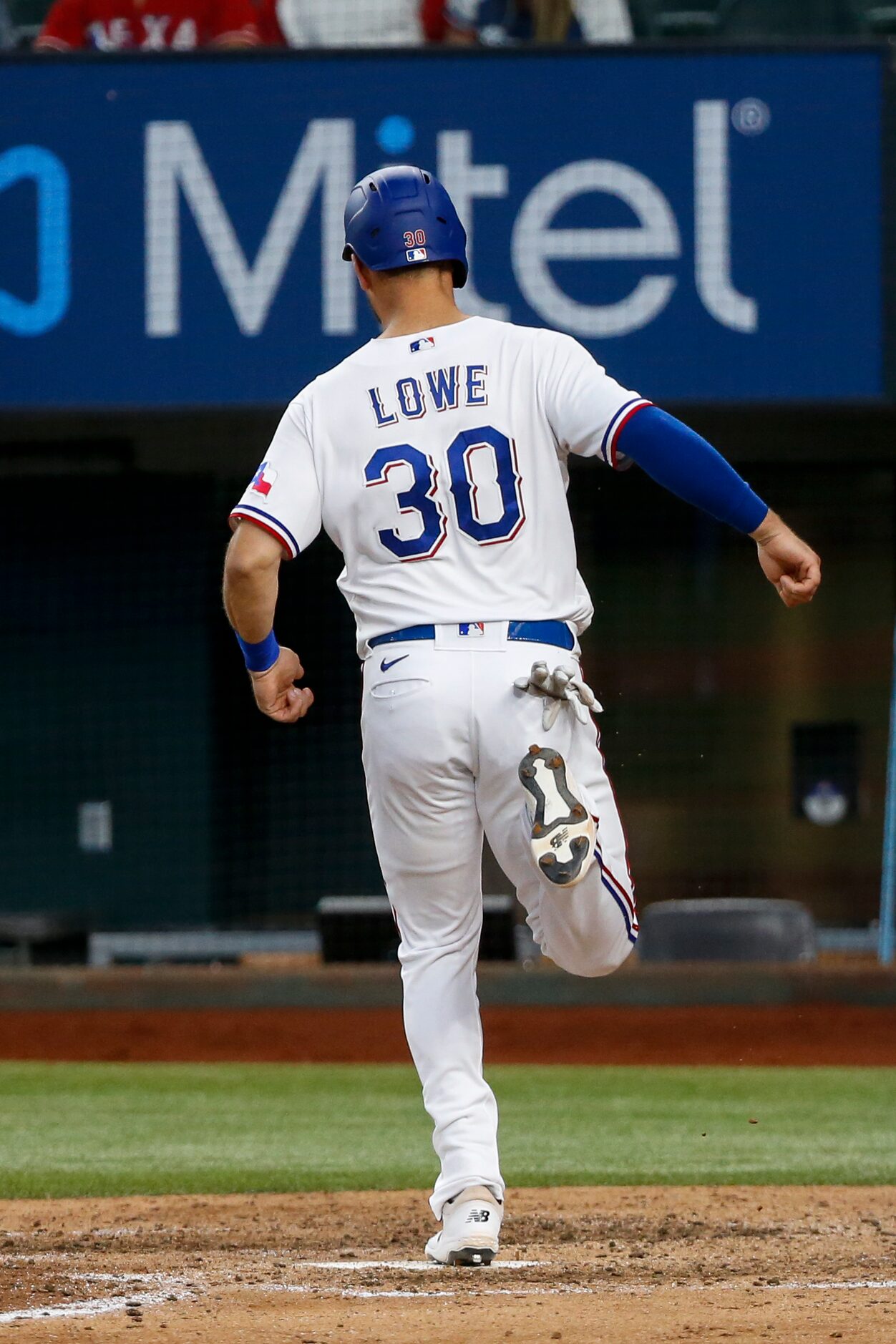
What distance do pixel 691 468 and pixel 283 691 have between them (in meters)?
0.88

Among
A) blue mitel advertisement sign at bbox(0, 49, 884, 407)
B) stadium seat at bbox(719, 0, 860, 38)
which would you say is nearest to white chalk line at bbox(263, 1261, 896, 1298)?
blue mitel advertisement sign at bbox(0, 49, 884, 407)

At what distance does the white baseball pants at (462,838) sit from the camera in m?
3.22

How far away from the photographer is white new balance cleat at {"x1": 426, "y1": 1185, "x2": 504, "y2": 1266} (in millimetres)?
3270

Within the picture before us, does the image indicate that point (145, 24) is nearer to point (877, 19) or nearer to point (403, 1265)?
point (877, 19)

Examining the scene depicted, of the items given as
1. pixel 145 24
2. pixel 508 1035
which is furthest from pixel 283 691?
pixel 145 24

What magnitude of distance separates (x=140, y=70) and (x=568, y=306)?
8.36 feet

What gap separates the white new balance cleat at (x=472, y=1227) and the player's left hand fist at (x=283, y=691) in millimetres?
910

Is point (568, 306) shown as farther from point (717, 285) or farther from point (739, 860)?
point (739, 860)

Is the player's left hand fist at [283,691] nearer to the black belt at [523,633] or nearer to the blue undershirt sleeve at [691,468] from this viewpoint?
the black belt at [523,633]

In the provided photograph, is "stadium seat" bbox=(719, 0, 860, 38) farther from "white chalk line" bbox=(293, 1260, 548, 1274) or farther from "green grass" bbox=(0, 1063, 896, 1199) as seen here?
"white chalk line" bbox=(293, 1260, 548, 1274)

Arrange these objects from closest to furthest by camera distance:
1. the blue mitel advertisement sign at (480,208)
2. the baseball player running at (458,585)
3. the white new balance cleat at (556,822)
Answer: the white new balance cleat at (556,822)
the baseball player running at (458,585)
the blue mitel advertisement sign at (480,208)

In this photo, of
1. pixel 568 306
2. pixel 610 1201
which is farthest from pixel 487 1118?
pixel 568 306

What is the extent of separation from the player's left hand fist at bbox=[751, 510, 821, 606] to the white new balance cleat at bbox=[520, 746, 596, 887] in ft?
1.60

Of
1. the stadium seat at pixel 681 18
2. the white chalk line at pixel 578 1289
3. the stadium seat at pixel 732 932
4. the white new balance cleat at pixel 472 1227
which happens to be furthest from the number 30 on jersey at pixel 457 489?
the stadium seat at pixel 681 18
